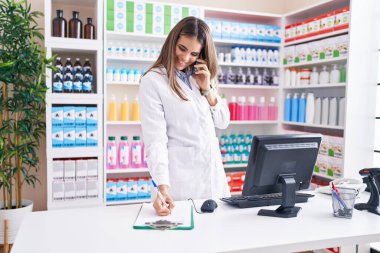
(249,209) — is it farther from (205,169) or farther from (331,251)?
(331,251)

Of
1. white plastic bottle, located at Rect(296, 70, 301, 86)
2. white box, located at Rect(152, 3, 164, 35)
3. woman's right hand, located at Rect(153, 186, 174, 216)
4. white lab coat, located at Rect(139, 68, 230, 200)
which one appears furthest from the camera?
white plastic bottle, located at Rect(296, 70, 301, 86)

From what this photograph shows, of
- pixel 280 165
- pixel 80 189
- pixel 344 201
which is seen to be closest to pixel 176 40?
pixel 280 165

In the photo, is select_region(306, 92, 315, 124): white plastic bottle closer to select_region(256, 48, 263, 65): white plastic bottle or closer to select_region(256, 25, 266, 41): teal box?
select_region(256, 48, 263, 65): white plastic bottle

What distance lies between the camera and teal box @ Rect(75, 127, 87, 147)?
3160 mm

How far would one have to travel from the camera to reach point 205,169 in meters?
1.84

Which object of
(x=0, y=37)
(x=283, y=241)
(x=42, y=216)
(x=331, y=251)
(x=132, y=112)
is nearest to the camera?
(x=283, y=241)

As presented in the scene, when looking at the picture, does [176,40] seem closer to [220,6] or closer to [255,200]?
[255,200]

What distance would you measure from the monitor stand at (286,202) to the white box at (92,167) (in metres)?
2.04

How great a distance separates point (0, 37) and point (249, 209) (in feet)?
8.35

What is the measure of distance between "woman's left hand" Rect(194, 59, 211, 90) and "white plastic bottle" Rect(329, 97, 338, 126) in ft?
6.03

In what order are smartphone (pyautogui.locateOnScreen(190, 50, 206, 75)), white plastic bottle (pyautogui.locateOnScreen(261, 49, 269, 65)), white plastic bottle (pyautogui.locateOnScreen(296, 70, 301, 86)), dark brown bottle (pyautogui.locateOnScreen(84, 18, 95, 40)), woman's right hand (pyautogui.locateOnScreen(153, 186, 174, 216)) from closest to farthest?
woman's right hand (pyautogui.locateOnScreen(153, 186, 174, 216)) < smartphone (pyautogui.locateOnScreen(190, 50, 206, 75)) < dark brown bottle (pyautogui.locateOnScreen(84, 18, 95, 40)) < white plastic bottle (pyautogui.locateOnScreen(296, 70, 301, 86)) < white plastic bottle (pyautogui.locateOnScreen(261, 49, 269, 65))

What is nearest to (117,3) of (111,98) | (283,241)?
(111,98)

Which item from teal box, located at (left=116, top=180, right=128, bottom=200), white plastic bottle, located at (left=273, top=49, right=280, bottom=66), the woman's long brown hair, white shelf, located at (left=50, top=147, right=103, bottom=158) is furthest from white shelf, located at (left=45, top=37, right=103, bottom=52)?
white plastic bottle, located at (left=273, top=49, right=280, bottom=66)

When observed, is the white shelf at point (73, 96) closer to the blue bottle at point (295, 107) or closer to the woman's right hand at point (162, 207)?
the woman's right hand at point (162, 207)
